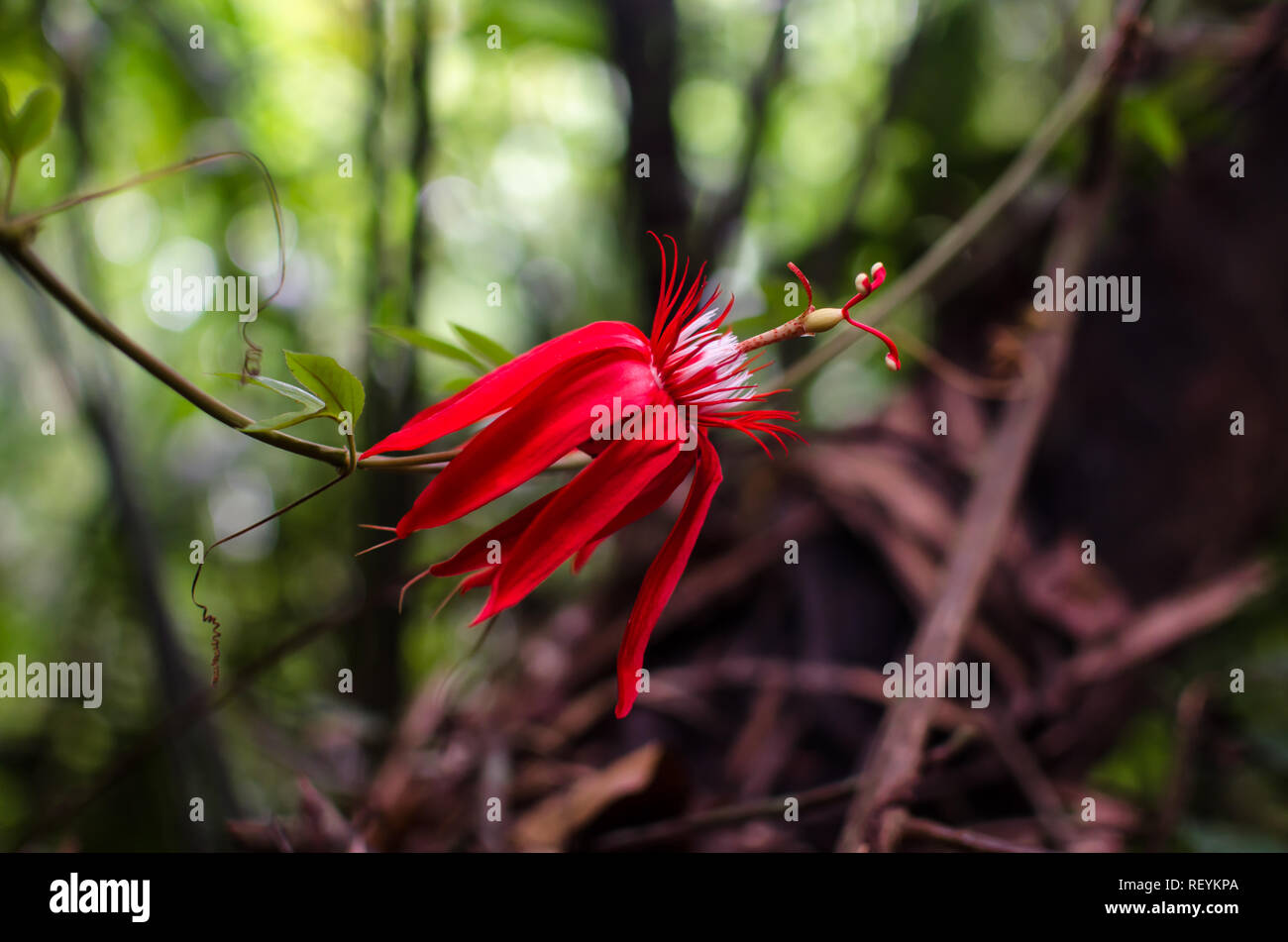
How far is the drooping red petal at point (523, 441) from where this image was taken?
0.92 feet

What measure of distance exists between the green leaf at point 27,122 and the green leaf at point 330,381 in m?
0.13

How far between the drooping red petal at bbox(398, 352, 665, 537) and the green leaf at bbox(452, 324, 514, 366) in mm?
93

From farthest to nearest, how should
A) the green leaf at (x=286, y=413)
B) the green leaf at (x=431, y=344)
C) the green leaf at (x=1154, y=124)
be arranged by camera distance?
the green leaf at (x=1154, y=124) < the green leaf at (x=431, y=344) < the green leaf at (x=286, y=413)

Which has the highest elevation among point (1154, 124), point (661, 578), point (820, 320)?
point (1154, 124)

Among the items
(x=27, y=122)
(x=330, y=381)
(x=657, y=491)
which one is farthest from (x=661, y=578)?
(x=27, y=122)

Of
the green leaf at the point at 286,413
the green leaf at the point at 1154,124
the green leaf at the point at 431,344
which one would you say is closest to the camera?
the green leaf at the point at 286,413

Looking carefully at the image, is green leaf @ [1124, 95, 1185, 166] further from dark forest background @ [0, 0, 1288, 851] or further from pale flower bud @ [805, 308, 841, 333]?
pale flower bud @ [805, 308, 841, 333]

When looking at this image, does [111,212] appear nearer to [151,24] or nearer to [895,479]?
[151,24]

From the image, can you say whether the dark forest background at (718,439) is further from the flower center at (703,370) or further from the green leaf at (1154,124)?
the flower center at (703,370)

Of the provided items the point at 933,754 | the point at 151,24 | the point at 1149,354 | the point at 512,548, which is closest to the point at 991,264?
the point at 1149,354

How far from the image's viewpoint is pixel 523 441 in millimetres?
293

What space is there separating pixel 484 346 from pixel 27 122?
0.19m

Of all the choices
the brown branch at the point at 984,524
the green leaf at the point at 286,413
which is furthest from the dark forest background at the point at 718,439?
the green leaf at the point at 286,413

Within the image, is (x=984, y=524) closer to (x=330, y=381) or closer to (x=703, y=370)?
(x=703, y=370)
